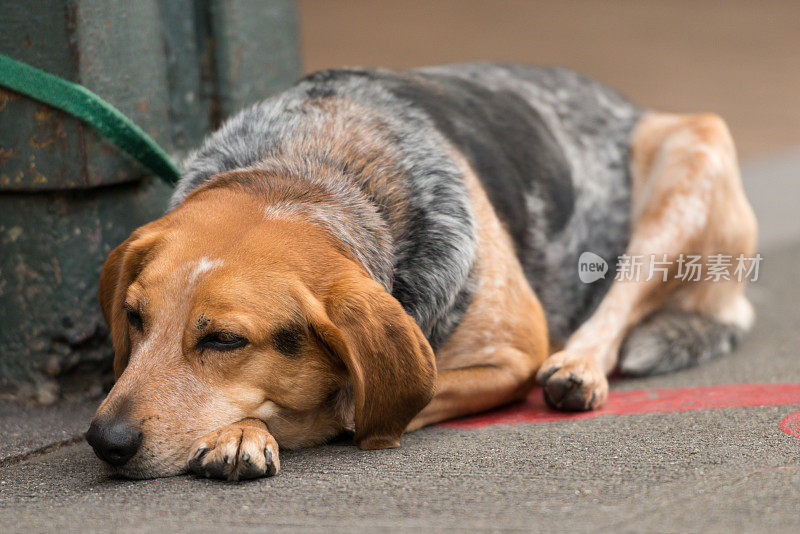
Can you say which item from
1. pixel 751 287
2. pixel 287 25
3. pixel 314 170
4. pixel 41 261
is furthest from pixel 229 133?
pixel 751 287

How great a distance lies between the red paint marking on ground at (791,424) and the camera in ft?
10.1

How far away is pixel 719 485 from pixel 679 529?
1.20 ft

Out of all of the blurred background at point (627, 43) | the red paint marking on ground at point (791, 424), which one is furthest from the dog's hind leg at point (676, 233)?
the blurred background at point (627, 43)

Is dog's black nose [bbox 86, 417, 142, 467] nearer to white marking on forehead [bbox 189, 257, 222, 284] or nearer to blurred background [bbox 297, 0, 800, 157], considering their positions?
white marking on forehead [bbox 189, 257, 222, 284]

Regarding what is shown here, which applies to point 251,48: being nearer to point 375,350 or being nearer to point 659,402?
point 375,350

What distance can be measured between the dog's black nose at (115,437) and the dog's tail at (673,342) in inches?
93.5

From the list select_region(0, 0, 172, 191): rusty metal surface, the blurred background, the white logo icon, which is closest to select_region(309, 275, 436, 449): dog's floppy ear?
select_region(0, 0, 172, 191): rusty metal surface

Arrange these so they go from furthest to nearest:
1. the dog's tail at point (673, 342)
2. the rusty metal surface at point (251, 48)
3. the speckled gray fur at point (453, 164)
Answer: the rusty metal surface at point (251, 48) → the dog's tail at point (673, 342) → the speckled gray fur at point (453, 164)

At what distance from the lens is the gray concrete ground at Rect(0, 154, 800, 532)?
95.0 inches

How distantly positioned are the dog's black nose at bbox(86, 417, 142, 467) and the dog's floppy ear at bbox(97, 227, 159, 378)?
537 mm

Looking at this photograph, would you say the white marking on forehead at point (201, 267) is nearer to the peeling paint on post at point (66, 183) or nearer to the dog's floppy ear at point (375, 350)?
the dog's floppy ear at point (375, 350)

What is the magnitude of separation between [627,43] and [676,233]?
400 inches

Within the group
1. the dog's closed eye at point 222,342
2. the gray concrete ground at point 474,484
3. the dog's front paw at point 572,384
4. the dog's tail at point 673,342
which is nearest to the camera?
the gray concrete ground at point 474,484

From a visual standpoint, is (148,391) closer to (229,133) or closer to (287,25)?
(229,133)
